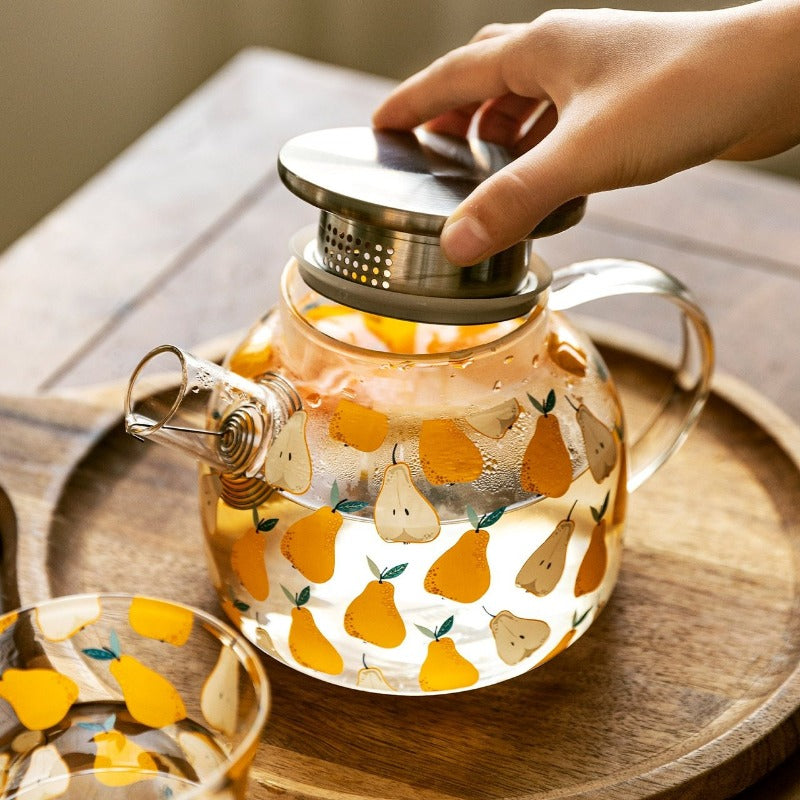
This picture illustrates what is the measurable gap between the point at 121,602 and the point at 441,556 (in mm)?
132

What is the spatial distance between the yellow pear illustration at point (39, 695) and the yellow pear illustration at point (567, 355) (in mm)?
259

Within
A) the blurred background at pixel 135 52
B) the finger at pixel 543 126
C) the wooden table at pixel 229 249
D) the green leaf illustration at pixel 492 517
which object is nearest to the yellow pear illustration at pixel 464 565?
the green leaf illustration at pixel 492 517

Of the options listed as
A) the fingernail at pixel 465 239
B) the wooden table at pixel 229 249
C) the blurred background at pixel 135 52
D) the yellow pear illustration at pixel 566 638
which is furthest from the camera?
the blurred background at pixel 135 52

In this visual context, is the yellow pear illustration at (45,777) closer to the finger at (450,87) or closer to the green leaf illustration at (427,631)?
the green leaf illustration at (427,631)

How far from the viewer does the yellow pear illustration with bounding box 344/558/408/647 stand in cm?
48

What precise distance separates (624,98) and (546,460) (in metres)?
0.16

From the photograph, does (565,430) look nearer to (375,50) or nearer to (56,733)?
(56,733)

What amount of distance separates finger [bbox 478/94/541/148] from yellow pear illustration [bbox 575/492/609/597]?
0.72 feet

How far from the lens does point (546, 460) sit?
1.62 ft

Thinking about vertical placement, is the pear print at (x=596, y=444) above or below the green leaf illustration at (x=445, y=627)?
above

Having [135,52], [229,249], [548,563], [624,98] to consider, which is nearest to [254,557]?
[548,563]

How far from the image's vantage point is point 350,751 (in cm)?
50

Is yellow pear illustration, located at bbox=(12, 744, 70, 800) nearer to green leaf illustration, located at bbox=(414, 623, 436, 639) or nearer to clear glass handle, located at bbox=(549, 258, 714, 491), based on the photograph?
green leaf illustration, located at bbox=(414, 623, 436, 639)

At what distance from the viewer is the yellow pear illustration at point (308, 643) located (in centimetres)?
49
